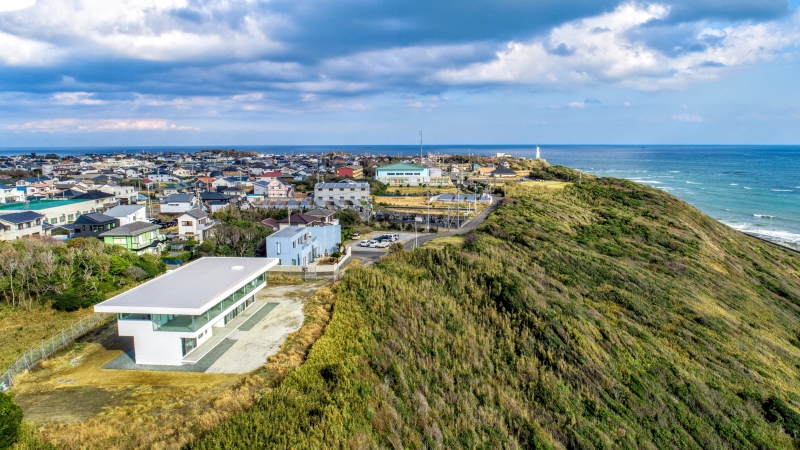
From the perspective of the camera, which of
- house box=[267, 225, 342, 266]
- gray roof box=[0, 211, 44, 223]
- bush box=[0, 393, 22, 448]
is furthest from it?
gray roof box=[0, 211, 44, 223]

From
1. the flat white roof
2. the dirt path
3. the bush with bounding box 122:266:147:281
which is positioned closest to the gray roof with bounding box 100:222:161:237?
the bush with bounding box 122:266:147:281

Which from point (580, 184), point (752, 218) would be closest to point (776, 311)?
point (580, 184)

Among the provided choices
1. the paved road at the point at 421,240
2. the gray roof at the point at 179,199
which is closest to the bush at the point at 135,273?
the paved road at the point at 421,240

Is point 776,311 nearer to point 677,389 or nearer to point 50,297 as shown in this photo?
point 677,389

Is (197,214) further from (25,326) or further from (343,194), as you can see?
(343,194)

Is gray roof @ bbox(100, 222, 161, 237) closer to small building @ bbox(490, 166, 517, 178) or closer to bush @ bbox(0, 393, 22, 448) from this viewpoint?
bush @ bbox(0, 393, 22, 448)

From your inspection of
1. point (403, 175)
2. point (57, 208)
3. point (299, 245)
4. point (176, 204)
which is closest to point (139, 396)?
point (299, 245)
